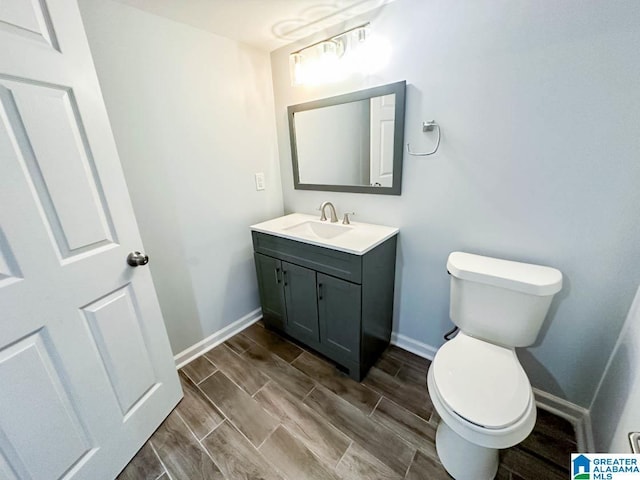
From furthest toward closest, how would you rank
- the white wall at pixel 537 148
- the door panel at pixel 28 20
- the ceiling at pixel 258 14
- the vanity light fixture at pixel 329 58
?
the vanity light fixture at pixel 329 58 < the ceiling at pixel 258 14 < the white wall at pixel 537 148 < the door panel at pixel 28 20

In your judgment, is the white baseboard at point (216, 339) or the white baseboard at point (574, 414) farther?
the white baseboard at point (216, 339)

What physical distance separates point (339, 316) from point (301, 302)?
301 mm

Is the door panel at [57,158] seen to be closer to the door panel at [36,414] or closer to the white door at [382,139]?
the door panel at [36,414]

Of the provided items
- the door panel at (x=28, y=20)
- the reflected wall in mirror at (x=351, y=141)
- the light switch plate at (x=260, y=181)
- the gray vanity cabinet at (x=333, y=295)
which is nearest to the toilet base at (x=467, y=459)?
the gray vanity cabinet at (x=333, y=295)

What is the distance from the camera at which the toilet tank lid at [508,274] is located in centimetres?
110

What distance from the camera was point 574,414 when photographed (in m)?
1.32

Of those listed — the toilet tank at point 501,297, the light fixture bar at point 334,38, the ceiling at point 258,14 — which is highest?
the ceiling at point 258,14

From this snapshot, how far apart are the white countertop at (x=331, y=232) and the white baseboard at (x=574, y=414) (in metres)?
1.18

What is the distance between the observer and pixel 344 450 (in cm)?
123

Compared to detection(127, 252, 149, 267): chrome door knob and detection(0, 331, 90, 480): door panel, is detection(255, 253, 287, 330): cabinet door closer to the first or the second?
detection(127, 252, 149, 267): chrome door knob

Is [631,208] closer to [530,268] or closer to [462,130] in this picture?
[530,268]

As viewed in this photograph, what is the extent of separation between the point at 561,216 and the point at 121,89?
86.0 inches

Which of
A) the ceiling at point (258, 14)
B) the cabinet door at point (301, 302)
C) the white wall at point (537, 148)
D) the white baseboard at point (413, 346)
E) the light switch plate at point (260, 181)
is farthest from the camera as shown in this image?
the light switch plate at point (260, 181)

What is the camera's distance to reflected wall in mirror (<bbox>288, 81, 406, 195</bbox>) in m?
1.52
